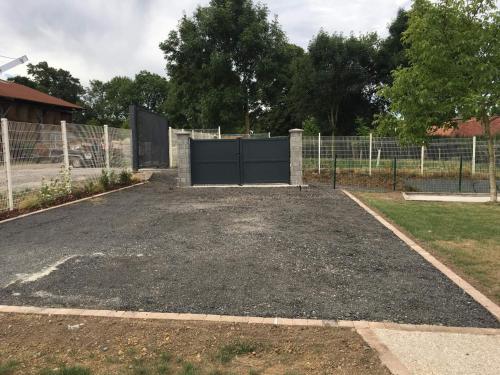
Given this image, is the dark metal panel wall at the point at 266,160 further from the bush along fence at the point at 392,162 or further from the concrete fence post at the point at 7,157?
the concrete fence post at the point at 7,157

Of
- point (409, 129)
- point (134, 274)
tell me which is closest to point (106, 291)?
point (134, 274)

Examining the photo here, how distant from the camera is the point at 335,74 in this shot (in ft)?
111

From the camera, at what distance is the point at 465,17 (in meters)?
11.8

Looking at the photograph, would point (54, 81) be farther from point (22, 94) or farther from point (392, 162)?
point (392, 162)

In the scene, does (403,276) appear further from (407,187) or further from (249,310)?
(407,187)

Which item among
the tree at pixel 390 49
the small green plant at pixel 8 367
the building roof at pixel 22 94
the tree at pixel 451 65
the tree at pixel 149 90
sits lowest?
the small green plant at pixel 8 367

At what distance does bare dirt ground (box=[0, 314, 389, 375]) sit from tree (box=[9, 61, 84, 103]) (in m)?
74.0

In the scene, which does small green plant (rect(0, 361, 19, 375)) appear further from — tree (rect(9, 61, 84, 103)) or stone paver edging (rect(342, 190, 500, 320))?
tree (rect(9, 61, 84, 103))

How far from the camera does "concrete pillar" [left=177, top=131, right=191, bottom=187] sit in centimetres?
1548

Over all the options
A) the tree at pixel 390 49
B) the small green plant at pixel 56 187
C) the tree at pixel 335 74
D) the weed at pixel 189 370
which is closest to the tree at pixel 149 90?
the tree at pixel 335 74

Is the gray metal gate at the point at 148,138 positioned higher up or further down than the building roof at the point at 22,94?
further down

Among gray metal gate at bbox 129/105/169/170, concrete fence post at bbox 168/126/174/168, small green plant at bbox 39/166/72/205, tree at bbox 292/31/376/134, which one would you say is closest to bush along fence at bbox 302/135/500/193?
gray metal gate at bbox 129/105/169/170

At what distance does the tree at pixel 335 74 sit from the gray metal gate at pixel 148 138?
55.0 ft

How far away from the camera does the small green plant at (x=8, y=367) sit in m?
3.07
